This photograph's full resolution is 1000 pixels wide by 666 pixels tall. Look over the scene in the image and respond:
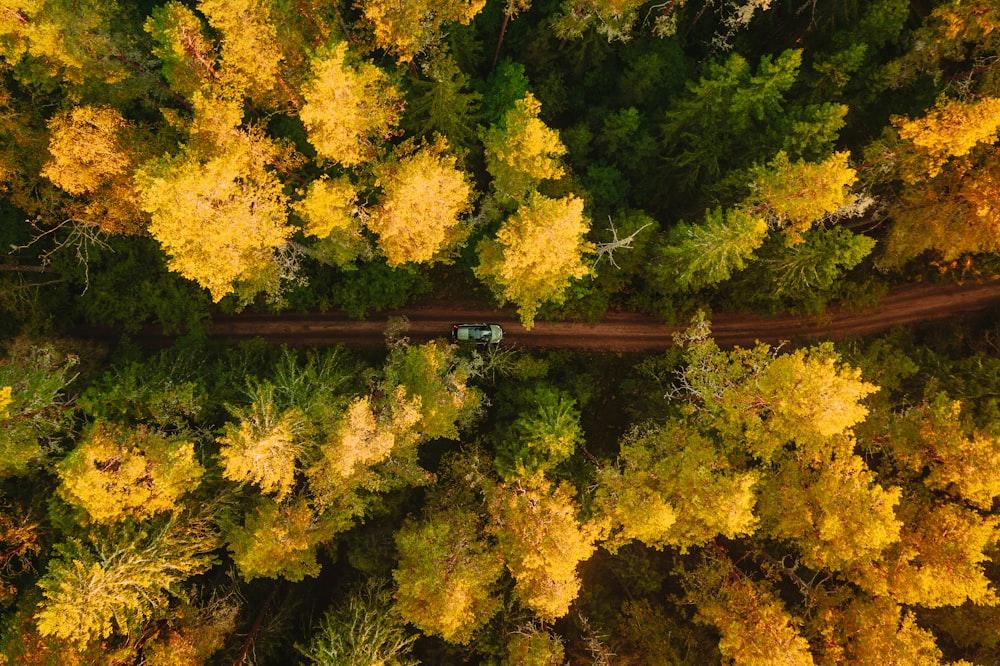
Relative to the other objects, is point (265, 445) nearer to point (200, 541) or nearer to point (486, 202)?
point (200, 541)

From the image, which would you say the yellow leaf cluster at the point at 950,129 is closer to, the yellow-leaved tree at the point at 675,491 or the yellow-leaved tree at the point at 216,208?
the yellow-leaved tree at the point at 675,491

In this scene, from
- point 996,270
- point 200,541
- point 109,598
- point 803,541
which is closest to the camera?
point 109,598

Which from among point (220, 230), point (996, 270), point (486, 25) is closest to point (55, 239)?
point (220, 230)

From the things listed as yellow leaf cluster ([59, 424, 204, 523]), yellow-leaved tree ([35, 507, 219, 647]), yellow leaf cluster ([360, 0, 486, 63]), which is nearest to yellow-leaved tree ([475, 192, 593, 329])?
yellow leaf cluster ([360, 0, 486, 63])

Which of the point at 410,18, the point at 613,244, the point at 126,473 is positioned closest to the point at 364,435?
the point at 126,473

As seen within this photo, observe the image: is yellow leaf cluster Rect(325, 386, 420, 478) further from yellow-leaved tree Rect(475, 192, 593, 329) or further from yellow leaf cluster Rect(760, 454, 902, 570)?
yellow leaf cluster Rect(760, 454, 902, 570)

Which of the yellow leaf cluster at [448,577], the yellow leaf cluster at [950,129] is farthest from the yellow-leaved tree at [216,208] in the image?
the yellow leaf cluster at [950,129]
